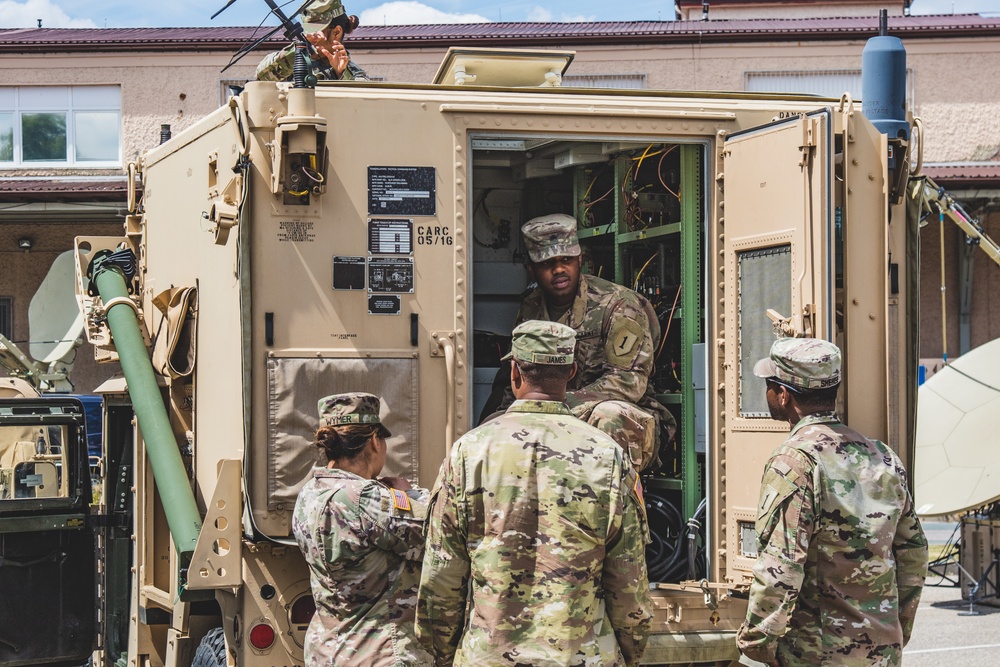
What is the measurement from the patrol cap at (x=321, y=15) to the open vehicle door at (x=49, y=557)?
246 cm

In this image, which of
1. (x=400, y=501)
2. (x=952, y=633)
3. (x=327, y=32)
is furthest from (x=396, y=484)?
(x=952, y=633)

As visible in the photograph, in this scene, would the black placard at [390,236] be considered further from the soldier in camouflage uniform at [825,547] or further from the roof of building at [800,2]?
the roof of building at [800,2]

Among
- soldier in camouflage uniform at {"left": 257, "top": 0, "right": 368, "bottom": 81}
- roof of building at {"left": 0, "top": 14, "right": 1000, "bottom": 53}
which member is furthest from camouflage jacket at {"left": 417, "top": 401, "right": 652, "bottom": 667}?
roof of building at {"left": 0, "top": 14, "right": 1000, "bottom": 53}

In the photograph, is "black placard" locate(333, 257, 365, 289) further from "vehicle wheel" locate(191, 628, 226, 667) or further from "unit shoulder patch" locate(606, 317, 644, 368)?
"vehicle wheel" locate(191, 628, 226, 667)

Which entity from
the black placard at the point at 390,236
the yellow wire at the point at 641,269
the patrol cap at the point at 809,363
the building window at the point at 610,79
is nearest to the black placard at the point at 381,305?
the black placard at the point at 390,236

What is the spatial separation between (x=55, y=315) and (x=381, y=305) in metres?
15.7

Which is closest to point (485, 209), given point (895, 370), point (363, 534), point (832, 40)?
point (895, 370)

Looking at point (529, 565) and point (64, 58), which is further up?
point (64, 58)

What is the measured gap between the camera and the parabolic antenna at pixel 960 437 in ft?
38.8

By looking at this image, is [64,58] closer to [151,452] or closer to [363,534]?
[151,452]

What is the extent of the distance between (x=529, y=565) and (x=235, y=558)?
167 cm

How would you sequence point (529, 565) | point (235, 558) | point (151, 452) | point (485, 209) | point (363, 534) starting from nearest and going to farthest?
point (529, 565) < point (363, 534) < point (235, 558) < point (151, 452) < point (485, 209)

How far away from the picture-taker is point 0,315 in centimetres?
2192

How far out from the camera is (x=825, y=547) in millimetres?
4430
